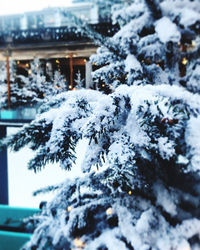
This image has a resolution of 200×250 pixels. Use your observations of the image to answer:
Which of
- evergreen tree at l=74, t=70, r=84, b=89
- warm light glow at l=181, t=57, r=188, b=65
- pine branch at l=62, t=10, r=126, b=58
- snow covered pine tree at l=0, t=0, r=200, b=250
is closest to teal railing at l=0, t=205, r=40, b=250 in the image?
evergreen tree at l=74, t=70, r=84, b=89

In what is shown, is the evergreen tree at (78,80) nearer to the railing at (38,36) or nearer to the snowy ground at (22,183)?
the railing at (38,36)

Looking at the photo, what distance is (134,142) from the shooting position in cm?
102

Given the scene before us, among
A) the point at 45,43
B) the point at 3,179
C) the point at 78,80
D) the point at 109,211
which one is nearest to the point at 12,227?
the point at 3,179

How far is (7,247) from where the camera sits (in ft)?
13.3

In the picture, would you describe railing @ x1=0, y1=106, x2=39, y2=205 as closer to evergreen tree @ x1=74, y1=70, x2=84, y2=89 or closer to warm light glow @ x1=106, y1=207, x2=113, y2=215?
evergreen tree @ x1=74, y1=70, x2=84, y2=89

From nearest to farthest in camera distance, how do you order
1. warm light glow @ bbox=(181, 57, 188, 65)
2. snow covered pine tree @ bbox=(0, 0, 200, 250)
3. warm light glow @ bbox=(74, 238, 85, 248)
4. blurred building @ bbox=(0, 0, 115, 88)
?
snow covered pine tree @ bbox=(0, 0, 200, 250)
warm light glow @ bbox=(74, 238, 85, 248)
warm light glow @ bbox=(181, 57, 188, 65)
blurred building @ bbox=(0, 0, 115, 88)

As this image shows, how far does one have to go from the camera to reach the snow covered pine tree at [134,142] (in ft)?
3.21

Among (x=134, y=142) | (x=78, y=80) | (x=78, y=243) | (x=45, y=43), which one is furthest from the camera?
(x=45, y=43)

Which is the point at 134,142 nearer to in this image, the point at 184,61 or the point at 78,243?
the point at 78,243

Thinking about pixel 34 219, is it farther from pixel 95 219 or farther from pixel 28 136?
pixel 28 136

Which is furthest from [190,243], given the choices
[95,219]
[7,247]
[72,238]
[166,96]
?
[7,247]

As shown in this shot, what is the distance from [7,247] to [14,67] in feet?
12.4

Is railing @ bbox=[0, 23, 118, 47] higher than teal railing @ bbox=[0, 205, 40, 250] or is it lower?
higher

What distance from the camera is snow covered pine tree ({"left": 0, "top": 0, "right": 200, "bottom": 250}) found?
978mm
